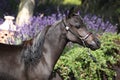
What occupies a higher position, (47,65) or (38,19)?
(38,19)

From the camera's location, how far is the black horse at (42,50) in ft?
21.7

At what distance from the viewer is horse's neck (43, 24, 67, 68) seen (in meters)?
6.69

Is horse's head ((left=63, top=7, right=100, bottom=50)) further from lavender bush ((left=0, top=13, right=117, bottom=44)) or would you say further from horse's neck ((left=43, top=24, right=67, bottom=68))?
lavender bush ((left=0, top=13, right=117, bottom=44))

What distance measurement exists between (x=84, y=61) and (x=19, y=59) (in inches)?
51.0

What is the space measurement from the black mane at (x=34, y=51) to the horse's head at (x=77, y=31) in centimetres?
31

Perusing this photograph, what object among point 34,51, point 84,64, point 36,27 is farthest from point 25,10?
point 34,51

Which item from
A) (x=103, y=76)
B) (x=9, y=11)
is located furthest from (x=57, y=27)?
(x=9, y=11)

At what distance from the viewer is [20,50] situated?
22.1 ft

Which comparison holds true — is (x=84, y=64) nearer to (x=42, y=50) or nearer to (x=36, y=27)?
(x=42, y=50)

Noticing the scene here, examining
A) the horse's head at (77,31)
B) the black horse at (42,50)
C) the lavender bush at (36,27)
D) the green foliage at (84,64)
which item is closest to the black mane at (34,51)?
the black horse at (42,50)

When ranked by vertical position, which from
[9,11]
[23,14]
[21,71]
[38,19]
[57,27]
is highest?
[9,11]

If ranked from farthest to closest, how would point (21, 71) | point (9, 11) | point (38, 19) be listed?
point (9, 11) < point (38, 19) < point (21, 71)

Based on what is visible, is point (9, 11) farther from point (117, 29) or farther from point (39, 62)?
point (39, 62)

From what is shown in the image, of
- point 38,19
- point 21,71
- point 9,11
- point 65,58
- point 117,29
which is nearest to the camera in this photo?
point 21,71
